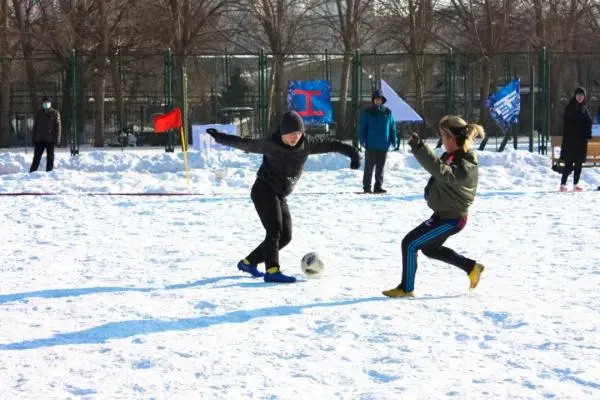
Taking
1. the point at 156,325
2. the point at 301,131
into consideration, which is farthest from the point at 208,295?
the point at 301,131

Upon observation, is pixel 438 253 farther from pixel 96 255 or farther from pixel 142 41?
pixel 142 41

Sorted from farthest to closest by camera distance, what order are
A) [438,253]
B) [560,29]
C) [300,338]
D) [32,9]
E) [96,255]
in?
1. [560,29]
2. [32,9]
3. [96,255]
4. [438,253]
5. [300,338]

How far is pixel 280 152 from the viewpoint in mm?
7277

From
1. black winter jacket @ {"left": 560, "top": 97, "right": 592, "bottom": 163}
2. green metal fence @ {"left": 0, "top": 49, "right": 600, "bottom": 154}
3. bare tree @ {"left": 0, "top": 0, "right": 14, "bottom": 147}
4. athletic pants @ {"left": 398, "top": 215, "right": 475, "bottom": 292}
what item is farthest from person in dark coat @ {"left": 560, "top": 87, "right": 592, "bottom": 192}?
bare tree @ {"left": 0, "top": 0, "right": 14, "bottom": 147}

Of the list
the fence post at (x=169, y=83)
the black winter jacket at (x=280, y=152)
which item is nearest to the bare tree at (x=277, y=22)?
the fence post at (x=169, y=83)

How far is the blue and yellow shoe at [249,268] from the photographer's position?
7.58 metres

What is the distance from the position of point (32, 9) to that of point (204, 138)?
68.9 feet

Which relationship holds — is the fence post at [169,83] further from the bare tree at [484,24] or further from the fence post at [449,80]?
the bare tree at [484,24]

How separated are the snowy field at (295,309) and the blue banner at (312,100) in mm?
8656

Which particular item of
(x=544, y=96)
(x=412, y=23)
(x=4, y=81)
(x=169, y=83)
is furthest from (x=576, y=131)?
(x=412, y=23)

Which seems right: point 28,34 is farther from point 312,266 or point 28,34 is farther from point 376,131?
point 312,266

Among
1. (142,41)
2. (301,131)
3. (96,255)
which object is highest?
(142,41)

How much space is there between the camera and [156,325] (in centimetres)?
579

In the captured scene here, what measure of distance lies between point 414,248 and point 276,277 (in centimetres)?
127
